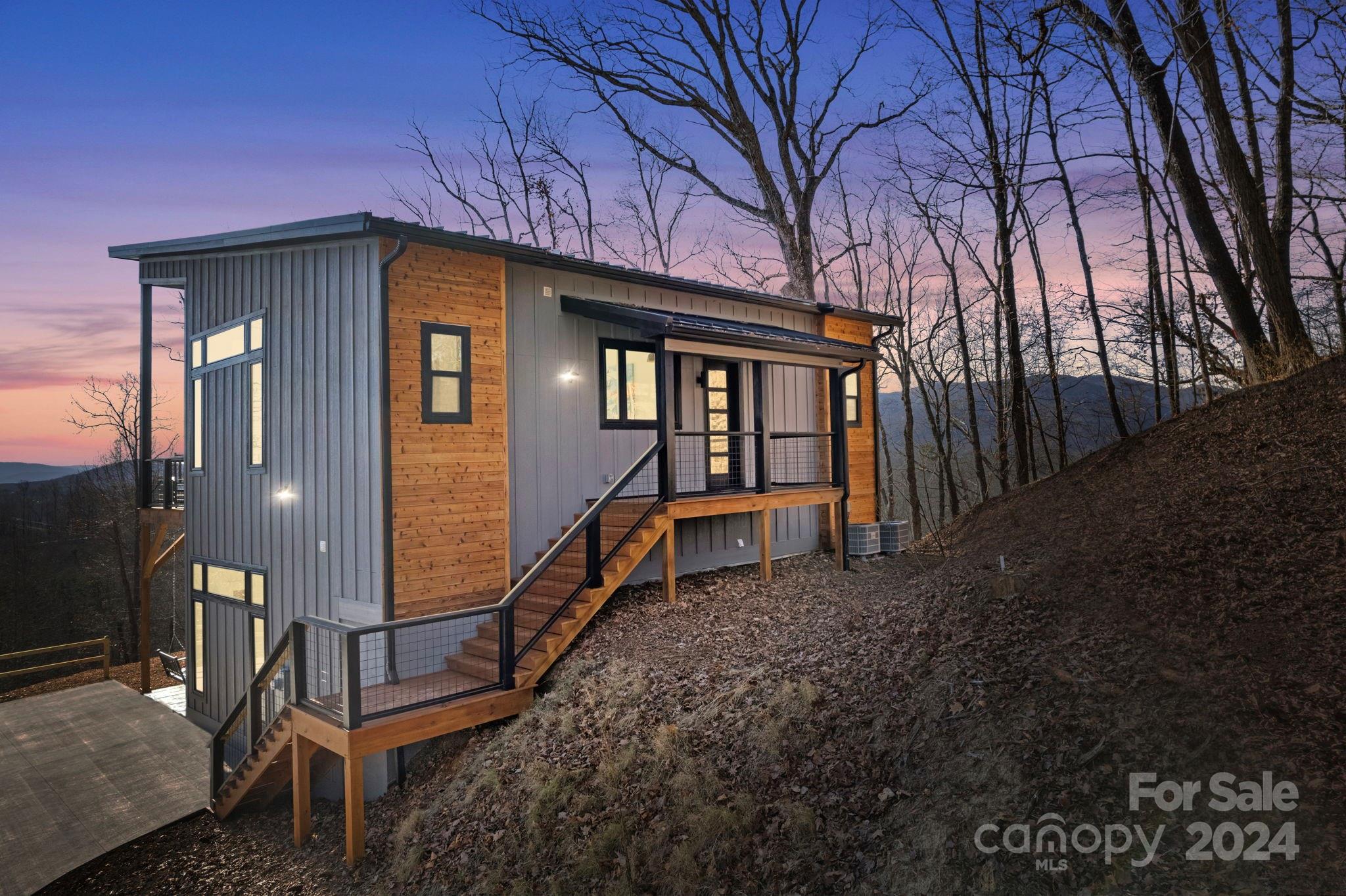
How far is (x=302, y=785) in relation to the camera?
24.7ft

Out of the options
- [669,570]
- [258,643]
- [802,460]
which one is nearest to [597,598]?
[669,570]

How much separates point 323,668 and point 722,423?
7196 mm

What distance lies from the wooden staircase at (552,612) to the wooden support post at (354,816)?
5.22 feet

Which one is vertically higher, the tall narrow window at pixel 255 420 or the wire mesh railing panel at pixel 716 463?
the tall narrow window at pixel 255 420

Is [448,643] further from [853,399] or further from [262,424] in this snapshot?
[853,399]

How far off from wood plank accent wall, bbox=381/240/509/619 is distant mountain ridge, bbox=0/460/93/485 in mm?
42540

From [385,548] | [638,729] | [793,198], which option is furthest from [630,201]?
[638,729]

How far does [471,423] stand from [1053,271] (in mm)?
17777

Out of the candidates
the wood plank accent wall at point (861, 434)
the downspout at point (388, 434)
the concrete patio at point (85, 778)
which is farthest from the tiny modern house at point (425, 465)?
the wood plank accent wall at point (861, 434)

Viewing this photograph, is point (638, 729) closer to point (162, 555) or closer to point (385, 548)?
point (385, 548)

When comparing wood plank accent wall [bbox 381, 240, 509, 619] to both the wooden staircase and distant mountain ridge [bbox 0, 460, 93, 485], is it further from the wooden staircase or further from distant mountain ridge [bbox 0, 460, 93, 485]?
distant mountain ridge [bbox 0, 460, 93, 485]

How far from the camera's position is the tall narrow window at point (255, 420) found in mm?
A: 10180

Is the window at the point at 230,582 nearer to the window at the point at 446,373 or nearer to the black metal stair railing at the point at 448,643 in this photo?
the black metal stair railing at the point at 448,643

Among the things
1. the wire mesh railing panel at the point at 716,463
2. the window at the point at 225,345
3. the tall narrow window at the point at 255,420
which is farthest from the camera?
the wire mesh railing panel at the point at 716,463
